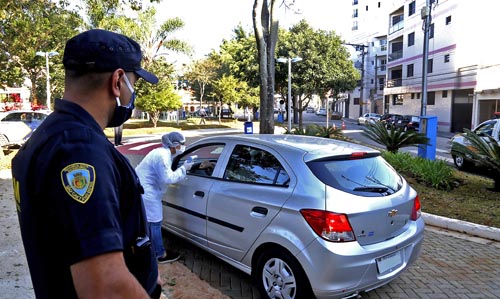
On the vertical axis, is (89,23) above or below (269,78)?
above

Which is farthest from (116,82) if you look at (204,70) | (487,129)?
(204,70)

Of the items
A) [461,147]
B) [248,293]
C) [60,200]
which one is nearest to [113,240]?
[60,200]

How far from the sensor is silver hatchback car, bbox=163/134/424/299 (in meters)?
3.13

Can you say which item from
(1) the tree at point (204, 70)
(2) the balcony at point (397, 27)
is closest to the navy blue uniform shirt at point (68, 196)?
(1) the tree at point (204, 70)

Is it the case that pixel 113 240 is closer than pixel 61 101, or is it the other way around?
pixel 113 240

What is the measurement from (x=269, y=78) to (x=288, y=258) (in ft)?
31.2

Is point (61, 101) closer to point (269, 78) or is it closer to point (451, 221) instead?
point (451, 221)

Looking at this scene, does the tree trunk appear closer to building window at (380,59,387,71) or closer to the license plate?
the license plate

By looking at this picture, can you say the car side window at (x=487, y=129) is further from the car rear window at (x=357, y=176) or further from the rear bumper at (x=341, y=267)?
the rear bumper at (x=341, y=267)

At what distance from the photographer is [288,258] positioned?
10.8 ft

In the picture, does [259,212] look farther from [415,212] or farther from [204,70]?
[204,70]

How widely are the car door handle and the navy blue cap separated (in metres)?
2.37

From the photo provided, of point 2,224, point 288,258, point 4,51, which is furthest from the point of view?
point 4,51

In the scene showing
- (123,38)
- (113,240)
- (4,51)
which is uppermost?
(4,51)
